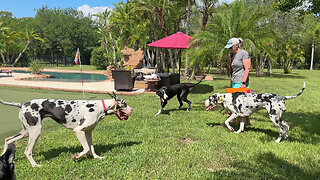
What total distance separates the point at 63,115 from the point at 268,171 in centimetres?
331

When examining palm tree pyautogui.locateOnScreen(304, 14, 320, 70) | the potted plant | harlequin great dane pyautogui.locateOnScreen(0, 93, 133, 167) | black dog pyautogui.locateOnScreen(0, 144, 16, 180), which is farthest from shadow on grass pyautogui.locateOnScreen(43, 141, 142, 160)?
the potted plant

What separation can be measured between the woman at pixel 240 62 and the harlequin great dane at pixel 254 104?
0.42 m

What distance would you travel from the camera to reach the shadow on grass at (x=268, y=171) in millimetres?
3281

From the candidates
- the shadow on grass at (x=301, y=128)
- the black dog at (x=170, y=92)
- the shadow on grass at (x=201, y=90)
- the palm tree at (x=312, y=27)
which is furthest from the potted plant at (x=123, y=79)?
the palm tree at (x=312, y=27)

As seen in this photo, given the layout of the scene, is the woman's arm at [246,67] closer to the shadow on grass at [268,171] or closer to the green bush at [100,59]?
the shadow on grass at [268,171]

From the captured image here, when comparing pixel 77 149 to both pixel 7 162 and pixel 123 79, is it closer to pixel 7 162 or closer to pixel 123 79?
pixel 7 162

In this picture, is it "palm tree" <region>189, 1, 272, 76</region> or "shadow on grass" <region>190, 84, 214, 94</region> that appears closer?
"shadow on grass" <region>190, 84, 214, 94</region>

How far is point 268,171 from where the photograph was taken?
3438mm

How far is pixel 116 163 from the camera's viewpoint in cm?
366

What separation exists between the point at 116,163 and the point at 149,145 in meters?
0.89

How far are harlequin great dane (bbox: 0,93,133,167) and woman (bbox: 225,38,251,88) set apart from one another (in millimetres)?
3046

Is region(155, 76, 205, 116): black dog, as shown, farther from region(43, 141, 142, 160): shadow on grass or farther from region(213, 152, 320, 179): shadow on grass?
region(213, 152, 320, 179): shadow on grass

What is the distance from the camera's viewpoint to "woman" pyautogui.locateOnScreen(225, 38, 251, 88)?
16.7 ft

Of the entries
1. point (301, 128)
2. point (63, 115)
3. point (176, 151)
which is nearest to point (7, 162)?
point (63, 115)
